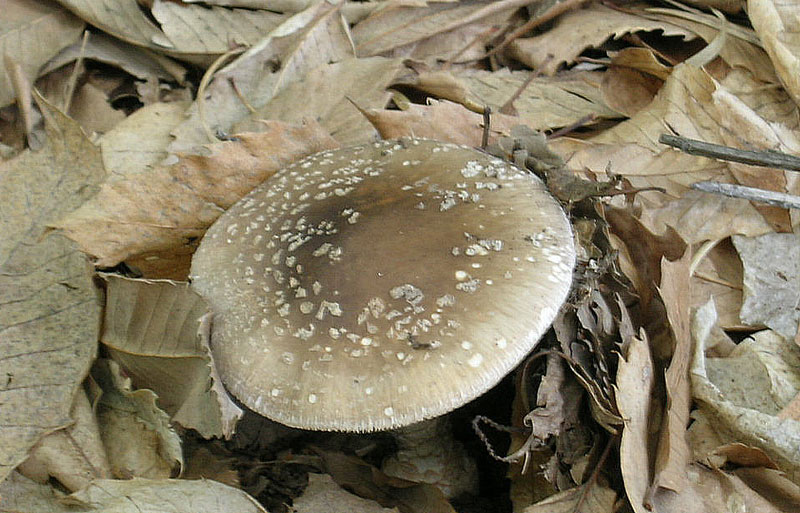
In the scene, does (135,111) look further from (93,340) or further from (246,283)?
(246,283)

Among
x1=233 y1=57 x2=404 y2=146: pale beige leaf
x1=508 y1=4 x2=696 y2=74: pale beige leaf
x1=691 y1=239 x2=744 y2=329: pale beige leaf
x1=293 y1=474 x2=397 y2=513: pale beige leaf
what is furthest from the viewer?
x1=508 y1=4 x2=696 y2=74: pale beige leaf

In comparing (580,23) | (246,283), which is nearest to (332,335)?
(246,283)

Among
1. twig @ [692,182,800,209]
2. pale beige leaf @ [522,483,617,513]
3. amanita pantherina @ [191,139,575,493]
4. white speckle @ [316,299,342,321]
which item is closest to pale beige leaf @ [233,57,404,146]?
amanita pantherina @ [191,139,575,493]

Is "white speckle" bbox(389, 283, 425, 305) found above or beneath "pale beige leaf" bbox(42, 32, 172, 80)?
beneath

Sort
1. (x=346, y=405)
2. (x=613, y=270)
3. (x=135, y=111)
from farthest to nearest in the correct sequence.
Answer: (x=135, y=111), (x=613, y=270), (x=346, y=405)

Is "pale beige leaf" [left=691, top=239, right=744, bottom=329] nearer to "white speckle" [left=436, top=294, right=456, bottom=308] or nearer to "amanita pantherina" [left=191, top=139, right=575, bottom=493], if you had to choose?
"amanita pantherina" [left=191, top=139, right=575, bottom=493]

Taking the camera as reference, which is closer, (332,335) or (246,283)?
(332,335)

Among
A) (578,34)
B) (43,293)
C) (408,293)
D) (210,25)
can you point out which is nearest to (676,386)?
(408,293)
